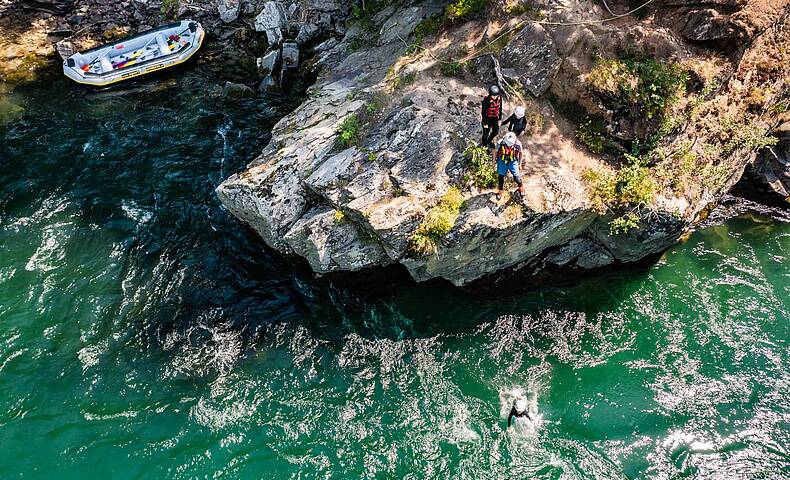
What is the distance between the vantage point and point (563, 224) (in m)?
14.0

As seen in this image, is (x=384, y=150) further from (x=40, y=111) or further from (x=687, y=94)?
(x=40, y=111)

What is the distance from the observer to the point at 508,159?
41.5ft

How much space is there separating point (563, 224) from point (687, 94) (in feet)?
18.6

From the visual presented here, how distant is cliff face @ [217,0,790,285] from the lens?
13539 millimetres

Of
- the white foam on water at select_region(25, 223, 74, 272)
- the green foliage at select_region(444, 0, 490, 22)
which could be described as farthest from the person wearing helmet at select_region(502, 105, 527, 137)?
the white foam on water at select_region(25, 223, 74, 272)

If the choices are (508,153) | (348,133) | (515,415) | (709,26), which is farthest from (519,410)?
(709,26)

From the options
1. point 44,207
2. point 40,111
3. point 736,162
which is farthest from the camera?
point 40,111

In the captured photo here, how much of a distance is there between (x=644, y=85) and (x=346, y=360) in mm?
11855

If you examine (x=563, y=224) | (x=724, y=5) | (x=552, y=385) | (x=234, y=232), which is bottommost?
(x=552, y=385)

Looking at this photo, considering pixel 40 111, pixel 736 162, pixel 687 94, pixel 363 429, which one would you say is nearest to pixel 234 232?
pixel 363 429

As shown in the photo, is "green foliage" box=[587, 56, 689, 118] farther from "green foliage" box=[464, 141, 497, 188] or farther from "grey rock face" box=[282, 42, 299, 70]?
"grey rock face" box=[282, 42, 299, 70]

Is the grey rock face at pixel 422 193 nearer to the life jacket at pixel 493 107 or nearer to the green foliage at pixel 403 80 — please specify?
the green foliage at pixel 403 80

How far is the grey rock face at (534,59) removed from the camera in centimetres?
1513

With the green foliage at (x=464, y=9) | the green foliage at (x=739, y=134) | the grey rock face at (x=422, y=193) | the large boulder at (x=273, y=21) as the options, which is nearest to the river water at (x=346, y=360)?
the grey rock face at (x=422, y=193)
